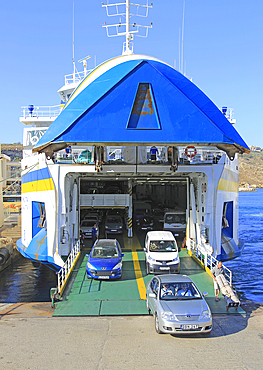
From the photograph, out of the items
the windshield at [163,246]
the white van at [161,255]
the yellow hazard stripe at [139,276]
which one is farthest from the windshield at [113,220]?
the windshield at [163,246]

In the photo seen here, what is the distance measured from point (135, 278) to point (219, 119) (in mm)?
7091

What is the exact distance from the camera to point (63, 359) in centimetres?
700

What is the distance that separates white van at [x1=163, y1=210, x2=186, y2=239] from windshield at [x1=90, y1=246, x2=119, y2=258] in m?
7.66

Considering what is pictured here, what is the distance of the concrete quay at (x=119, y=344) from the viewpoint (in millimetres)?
6840

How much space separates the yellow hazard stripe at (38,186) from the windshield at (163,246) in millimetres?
5291

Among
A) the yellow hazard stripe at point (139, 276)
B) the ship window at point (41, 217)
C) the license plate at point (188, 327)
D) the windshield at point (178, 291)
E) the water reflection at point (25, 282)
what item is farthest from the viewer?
the ship window at point (41, 217)

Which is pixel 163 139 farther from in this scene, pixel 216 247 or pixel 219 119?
pixel 216 247

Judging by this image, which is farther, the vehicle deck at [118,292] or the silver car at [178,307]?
the vehicle deck at [118,292]

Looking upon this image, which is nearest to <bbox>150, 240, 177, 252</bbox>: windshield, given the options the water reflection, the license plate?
the license plate

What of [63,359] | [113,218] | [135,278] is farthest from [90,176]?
[63,359]

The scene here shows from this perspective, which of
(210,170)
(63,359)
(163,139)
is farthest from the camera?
(210,170)

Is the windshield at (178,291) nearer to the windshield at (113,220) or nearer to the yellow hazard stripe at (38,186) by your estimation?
the yellow hazard stripe at (38,186)

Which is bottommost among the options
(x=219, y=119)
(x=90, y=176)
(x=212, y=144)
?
(x=90, y=176)

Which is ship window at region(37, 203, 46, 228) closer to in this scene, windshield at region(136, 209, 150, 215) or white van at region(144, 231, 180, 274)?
white van at region(144, 231, 180, 274)
